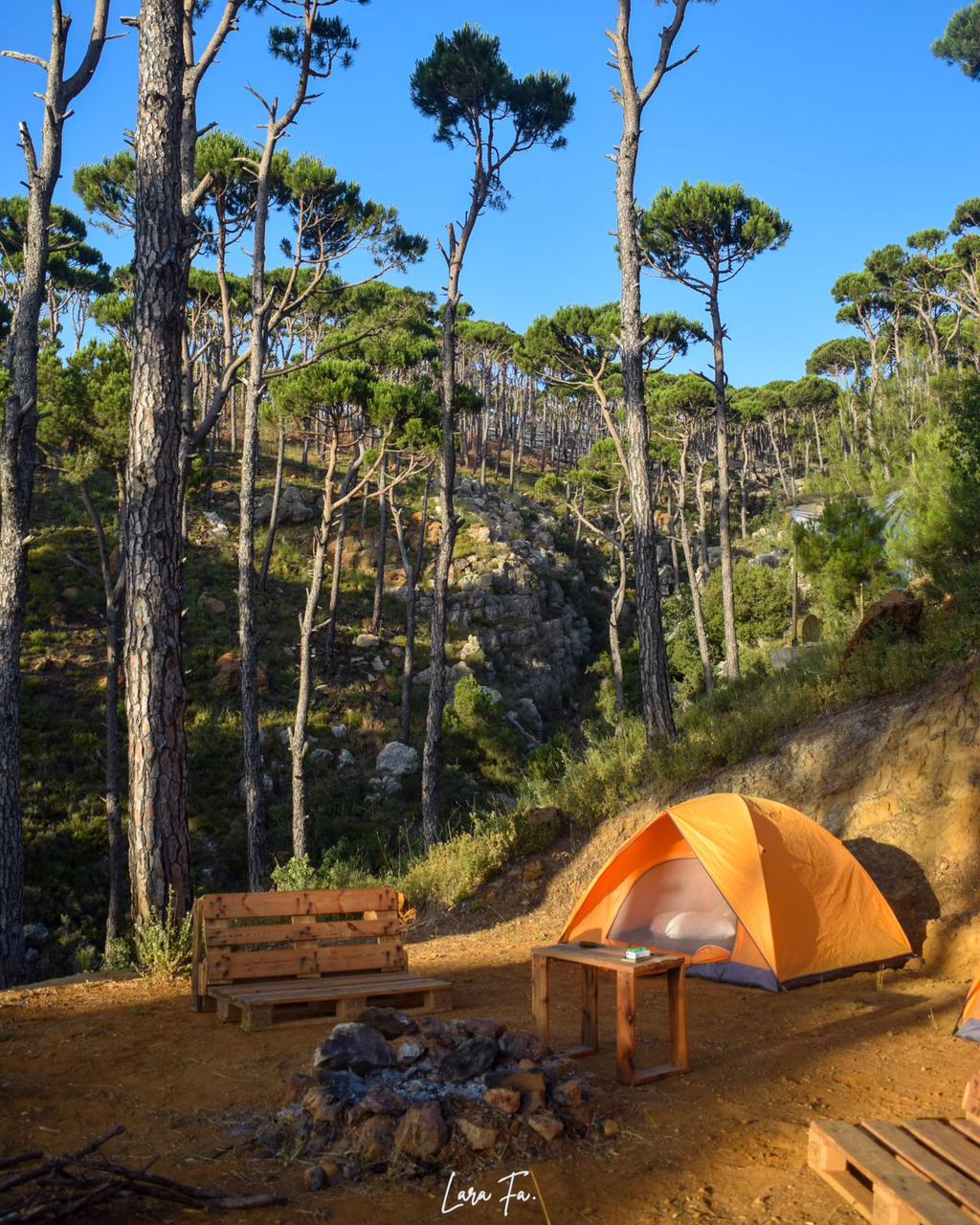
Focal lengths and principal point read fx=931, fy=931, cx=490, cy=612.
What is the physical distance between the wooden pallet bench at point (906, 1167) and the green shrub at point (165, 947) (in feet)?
16.5

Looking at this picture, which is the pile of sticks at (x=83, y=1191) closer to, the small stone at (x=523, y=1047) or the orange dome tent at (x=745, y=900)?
the small stone at (x=523, y=1047)

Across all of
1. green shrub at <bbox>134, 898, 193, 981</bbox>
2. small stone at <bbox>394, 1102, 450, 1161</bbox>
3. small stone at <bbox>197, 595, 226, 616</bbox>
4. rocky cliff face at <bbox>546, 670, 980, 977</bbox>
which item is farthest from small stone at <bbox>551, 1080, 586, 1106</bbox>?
small stone at <bbox>197, 595, 226, 616</bbox>

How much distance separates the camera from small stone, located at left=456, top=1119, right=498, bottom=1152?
3652 mm

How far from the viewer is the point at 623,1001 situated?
4.73 metres

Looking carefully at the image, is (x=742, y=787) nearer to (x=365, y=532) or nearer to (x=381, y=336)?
(x=381, y=336)

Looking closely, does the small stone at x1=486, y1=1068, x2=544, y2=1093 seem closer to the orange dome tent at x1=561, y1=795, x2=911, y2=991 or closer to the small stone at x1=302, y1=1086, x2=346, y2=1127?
the small stone at x1=302, y1=1086, x2=346, y2=1127

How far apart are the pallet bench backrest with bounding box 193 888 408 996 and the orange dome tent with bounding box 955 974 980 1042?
12.3 feet

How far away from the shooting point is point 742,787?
35.4 ft

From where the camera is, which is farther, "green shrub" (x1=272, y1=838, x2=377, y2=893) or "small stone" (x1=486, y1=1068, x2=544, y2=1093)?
"green shrub" (x1=272, y1=838, x2=377, y2=893)

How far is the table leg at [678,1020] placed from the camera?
504 cm

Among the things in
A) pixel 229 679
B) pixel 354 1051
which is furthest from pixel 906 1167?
pixel 229 679

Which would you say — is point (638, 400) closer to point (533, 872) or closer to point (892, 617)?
point (892, 617)

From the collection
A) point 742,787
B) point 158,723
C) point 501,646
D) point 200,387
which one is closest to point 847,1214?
point 158,723

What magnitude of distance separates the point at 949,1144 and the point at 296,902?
427 cm
